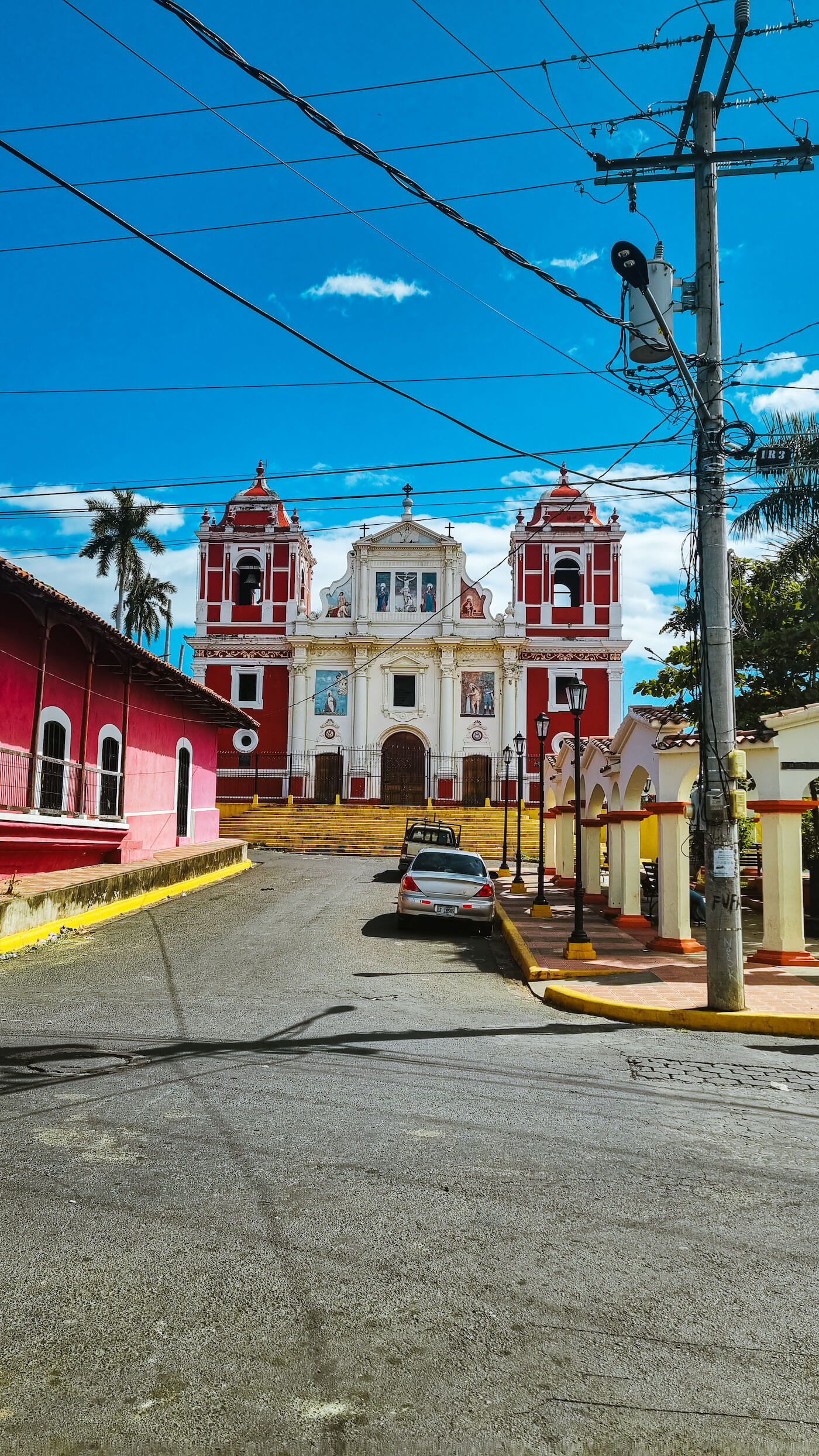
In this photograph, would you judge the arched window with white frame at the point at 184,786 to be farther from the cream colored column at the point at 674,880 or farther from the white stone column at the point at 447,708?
the white stone column at the point at 447,708

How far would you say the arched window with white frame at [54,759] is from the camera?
16.1 meters

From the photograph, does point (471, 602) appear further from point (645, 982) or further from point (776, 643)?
point (645, 982)

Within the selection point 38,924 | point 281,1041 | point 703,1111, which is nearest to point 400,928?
point 38,924

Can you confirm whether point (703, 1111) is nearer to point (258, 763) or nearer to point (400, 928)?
point (400, 928)

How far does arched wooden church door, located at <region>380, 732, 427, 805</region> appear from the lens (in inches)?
1638

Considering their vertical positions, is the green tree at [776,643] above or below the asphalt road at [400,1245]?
above

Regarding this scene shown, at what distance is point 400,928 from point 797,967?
19.3ft

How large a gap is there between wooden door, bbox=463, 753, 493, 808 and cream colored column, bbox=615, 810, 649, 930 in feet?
79.4

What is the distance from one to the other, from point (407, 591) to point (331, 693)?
18.8ft

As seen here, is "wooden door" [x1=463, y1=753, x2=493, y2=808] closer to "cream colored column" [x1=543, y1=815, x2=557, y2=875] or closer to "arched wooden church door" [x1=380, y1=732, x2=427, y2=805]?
"arched wooden church door" [x1=380, y1=732, x2=427, y2=805]

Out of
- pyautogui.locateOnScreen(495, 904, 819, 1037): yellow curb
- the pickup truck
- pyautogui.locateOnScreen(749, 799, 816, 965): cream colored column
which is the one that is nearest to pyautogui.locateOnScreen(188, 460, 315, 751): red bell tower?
the pickup truck

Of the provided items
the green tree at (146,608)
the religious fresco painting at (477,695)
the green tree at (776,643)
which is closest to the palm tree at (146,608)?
the green tree at (146,608)

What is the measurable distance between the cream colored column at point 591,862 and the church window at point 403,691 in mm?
22712

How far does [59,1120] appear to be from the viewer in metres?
4.92
